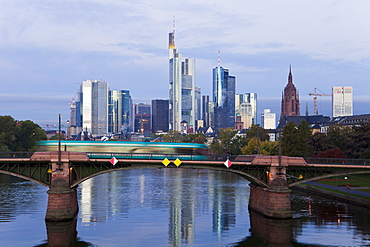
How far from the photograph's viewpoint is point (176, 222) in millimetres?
71125

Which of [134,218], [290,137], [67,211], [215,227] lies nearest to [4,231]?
[67,211]

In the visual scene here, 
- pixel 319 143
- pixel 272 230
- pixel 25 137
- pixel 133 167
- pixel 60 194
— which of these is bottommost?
pixel 272 230

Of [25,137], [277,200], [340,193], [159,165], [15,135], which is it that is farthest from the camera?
[25,137]

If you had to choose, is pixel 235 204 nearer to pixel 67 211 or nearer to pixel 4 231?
pixel 67 211

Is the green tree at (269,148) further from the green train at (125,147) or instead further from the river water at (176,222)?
the river water at (176,222)

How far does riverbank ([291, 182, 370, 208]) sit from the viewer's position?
8306cm

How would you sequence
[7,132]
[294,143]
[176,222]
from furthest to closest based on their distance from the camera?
1. [7,132]
2. [294,143]
3. [176,222]

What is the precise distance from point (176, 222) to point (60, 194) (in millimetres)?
16182

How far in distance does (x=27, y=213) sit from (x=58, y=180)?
954 centimetres

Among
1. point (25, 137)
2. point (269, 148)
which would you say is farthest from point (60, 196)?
point (25, 137)

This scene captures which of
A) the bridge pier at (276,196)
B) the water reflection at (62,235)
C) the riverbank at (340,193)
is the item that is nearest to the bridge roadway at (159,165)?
the bridge pier at (276,196)

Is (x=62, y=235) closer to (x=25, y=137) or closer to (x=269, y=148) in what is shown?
(x=269, y=148)

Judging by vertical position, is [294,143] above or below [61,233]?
above

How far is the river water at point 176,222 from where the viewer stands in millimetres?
60812
